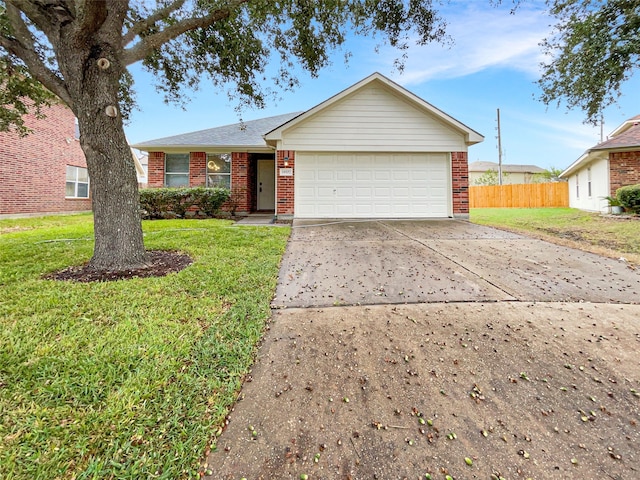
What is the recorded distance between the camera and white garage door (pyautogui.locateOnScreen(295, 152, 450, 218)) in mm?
10406

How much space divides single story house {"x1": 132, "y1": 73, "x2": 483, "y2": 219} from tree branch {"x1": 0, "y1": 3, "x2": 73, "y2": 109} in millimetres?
6079

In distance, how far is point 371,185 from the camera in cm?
1048

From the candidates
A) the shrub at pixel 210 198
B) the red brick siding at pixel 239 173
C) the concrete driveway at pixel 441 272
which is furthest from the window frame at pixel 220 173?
the concrete driveway at pixel 441 272

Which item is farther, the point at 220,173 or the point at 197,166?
the point at 220,173

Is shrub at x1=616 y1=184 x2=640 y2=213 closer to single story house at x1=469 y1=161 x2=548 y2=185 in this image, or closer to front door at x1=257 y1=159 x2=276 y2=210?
front door at x1=257 y1=159 x2=276 y2=210

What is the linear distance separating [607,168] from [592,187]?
2.15m

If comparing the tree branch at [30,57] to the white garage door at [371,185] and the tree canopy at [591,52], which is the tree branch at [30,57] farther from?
the tree canopy at [591,52]

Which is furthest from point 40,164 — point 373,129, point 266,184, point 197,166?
point 373,129

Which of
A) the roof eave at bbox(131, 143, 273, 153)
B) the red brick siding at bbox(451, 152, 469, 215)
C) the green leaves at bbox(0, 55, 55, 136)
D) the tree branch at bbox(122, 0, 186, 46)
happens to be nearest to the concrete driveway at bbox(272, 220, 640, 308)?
the red brick siding at bbox(451, 152, 469, 215)

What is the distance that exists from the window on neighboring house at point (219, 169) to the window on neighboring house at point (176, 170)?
3.16 feet

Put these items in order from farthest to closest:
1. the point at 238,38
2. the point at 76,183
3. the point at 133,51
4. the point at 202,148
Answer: the point at 76,183
the point at 202,148
the point at 238,38
the point at 133,51

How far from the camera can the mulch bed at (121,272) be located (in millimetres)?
4078

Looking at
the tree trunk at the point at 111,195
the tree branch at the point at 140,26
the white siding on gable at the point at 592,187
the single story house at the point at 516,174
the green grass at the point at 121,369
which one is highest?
the single story house at the point at 516,174

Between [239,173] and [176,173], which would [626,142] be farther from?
[176,173]
